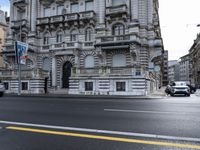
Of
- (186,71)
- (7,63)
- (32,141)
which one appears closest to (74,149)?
(32,141)

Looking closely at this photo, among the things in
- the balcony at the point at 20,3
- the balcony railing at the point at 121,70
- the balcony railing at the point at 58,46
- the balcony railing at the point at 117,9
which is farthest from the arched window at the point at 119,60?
the balcony at the point at 20,3

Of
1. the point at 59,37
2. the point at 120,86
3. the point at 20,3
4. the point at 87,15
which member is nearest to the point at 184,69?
the point at 59,37

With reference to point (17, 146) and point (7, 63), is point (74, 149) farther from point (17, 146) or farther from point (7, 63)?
point (7, 63)

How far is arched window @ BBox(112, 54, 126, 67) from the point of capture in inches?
1110

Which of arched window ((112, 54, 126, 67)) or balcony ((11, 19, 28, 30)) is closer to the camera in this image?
arched window ((112, 54, 126, 67))

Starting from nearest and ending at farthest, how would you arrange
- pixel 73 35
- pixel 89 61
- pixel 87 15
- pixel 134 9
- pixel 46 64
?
pixel 134 9 < pixel 87 15 < pixel 89 61 < pixel 73 35 < pixel 46 64

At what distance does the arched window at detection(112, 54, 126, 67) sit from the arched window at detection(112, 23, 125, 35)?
366 centimetres

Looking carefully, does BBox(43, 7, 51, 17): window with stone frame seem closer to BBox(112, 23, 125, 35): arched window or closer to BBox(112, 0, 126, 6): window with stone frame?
BBox(112, 0, 126, 6): window with stone frame

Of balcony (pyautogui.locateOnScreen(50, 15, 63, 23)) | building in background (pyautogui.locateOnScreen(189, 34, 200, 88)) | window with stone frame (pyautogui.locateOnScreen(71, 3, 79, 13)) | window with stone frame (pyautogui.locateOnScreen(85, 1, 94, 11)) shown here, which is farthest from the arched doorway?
building in background (pyautogui.locateOnScreen(189, 34, 200, 88))

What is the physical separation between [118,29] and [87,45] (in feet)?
16.8

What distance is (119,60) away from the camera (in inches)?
1119

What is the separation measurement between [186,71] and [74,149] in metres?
147

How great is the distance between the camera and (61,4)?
33250 millimetres

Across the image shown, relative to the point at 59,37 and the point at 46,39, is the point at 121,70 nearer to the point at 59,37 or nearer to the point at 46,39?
the point at 59,37
